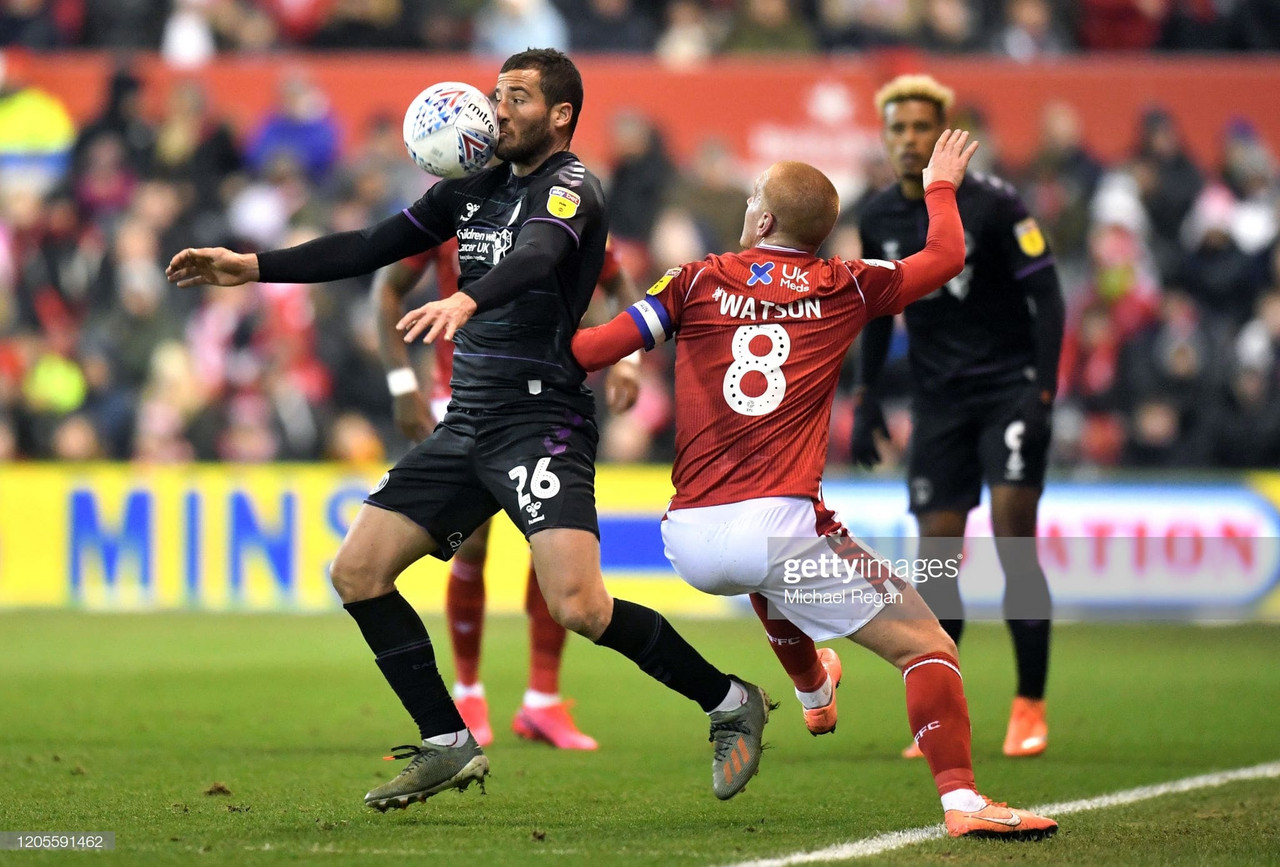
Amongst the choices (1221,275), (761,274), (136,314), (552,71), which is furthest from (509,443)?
(1221,275)

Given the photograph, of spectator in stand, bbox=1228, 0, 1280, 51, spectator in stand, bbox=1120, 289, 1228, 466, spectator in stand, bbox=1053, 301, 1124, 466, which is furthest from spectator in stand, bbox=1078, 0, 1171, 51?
spectator in stand, bbox=1053, 301, 1124, 466

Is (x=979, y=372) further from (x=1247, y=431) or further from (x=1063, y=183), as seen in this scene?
(x=1063, y=183)

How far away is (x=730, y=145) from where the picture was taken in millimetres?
14586

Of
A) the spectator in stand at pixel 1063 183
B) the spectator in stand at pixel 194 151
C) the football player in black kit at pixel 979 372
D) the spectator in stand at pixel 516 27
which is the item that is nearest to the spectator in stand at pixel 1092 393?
the spectator in stand at pixel 1063 183

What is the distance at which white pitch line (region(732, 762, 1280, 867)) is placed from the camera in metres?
4.79

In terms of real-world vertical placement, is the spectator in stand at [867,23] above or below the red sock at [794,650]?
above

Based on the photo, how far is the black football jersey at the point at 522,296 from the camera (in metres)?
5.53

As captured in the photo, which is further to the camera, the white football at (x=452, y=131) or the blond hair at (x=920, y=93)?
the blond hair at (x=920, y=93)

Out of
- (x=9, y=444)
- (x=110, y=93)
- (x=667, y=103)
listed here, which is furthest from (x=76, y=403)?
(x=667, y=103)

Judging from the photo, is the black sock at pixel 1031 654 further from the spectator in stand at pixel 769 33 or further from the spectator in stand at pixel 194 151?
the spectator in stand at pixel 194 151

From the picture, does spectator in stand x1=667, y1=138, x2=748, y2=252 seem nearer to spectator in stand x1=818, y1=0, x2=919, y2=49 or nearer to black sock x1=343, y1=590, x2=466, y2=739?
spectator in stand x1=818, y1=0, x2=919, y2=49

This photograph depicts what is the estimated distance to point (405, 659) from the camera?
547 centimetres

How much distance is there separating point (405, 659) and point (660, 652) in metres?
0.81

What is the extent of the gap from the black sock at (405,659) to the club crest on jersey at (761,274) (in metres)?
1.53
